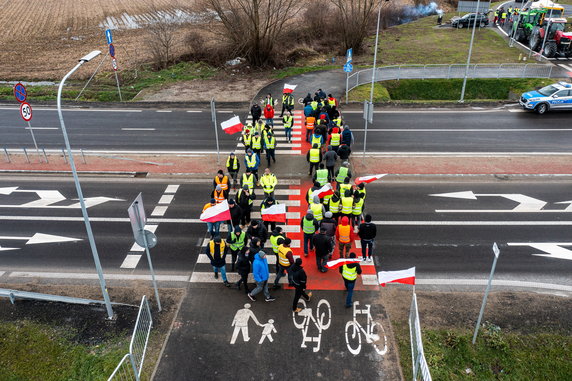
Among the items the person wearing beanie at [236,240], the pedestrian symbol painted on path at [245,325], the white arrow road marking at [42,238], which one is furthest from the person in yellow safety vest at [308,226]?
the white arrow road marking at [42,238]

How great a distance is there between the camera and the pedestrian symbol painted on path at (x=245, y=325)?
1010 centimetres

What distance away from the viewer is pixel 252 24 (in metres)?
33.4

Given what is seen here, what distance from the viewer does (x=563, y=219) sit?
15.0 metres

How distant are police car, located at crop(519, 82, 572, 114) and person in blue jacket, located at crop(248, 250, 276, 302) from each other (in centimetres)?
2223

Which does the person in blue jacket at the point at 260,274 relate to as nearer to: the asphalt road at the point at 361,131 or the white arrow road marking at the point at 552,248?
the white arrow road marking at the point at 552,248

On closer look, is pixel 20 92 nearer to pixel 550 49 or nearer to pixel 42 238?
pixel 42 238

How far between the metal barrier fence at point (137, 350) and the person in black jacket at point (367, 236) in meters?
6.03

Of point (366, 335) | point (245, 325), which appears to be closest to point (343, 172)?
point (366, 335)

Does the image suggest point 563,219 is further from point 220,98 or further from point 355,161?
point 220,98

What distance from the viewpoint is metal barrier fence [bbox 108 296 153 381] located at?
8609 millimetres

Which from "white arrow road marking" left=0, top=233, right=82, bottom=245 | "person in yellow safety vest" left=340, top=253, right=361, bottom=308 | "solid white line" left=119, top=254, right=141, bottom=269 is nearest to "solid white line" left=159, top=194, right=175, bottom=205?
"white arrow road marking" left=0, top=233, right=82, bottom=245

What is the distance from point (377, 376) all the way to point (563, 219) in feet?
33.7

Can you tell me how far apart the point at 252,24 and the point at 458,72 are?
16.1 metres

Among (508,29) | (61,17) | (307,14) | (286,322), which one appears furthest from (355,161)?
(61,17)
